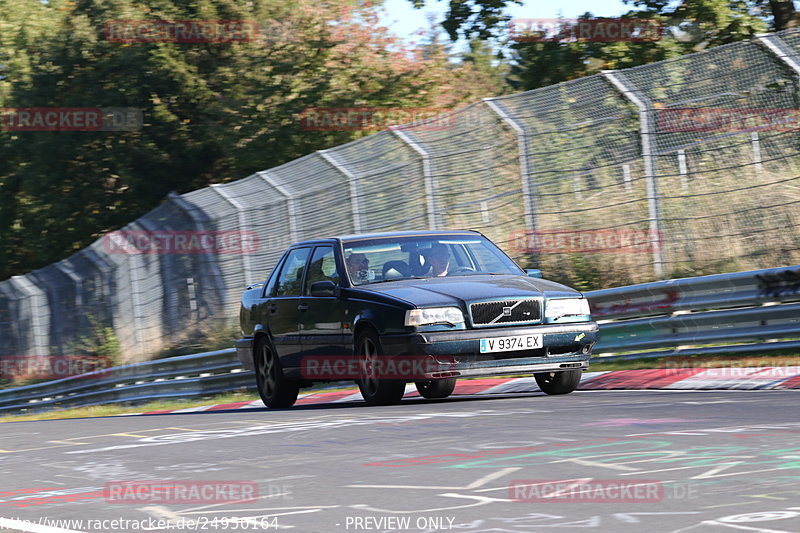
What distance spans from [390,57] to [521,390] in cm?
1903

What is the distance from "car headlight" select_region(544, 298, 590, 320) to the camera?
10961 mm

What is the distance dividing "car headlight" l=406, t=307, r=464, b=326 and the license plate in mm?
295

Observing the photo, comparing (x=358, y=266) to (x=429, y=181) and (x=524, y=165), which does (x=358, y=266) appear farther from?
(x=429, y=181)

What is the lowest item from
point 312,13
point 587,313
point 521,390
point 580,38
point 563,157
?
point 521,390

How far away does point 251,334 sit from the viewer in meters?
13.9

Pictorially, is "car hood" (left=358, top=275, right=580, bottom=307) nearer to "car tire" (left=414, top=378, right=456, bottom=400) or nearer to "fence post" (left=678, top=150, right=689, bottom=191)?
"car tire" (left=414, top=378, right=456, bottom=400)

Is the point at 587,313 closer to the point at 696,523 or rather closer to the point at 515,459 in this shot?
the point at 515,459

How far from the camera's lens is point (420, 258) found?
12.0m

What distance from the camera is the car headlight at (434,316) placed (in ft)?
34.9

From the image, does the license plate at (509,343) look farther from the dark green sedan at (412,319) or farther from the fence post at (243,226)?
the fence post at (243,226)

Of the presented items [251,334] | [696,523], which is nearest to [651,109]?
[251,334]

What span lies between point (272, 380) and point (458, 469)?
255 inches

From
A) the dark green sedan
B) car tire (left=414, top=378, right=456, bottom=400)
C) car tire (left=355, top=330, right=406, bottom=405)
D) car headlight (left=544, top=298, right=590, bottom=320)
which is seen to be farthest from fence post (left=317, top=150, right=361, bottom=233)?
car headlight (left=544, top=298, right=590, bottom=320)

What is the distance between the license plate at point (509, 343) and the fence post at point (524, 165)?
507 cm
